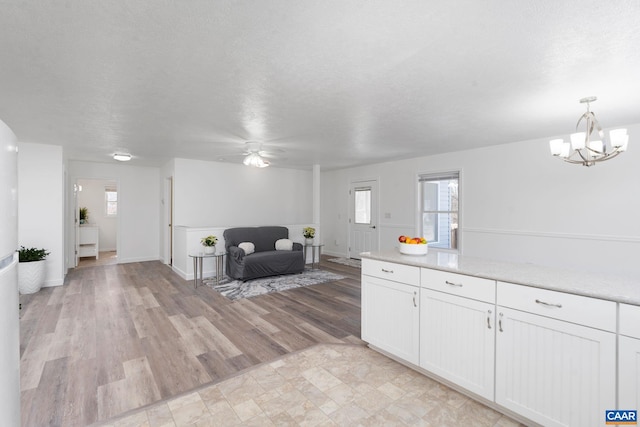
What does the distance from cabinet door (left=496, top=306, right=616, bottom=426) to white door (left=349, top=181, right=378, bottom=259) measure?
5176 mm

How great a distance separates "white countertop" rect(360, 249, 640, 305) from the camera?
1.58m

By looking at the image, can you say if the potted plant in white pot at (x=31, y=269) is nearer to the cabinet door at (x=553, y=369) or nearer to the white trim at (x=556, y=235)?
the cabinet door at (x=553, y=369)

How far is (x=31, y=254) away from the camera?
14.9 feet

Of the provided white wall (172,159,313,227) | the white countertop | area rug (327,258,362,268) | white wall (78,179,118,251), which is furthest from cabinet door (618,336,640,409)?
white wall (78,179,118,251)

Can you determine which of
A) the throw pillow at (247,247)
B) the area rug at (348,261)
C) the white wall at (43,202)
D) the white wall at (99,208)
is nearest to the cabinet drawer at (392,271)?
the throw pillow at (247,247)

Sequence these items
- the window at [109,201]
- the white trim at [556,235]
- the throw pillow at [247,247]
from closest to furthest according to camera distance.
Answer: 1. the white trim at [556,235]
2. the throw pillow at [247,247]
3. the window at [109,201]

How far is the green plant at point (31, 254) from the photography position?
449 cm

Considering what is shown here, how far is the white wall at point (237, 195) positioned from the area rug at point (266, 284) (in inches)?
64.9

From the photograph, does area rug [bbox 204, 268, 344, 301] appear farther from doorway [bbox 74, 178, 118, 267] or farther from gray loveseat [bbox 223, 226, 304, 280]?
doorway [bbox 74, 178, 118, 267]

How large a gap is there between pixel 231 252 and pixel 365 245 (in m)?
3.40

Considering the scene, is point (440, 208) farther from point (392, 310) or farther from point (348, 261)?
point (392, 310)

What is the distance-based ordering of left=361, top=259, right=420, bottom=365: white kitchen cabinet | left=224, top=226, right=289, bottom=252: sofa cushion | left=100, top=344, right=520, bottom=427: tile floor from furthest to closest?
left=224, top=226, right=289, bottom=252: sofa cushion
left=361, top=259, right=420, bottom=365: white kitchen cabinet
left=100, top=344, right=520, bottom=427: tile floor

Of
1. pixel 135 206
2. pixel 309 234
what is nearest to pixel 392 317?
pixel 309 234

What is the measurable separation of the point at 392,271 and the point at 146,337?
2.56m
